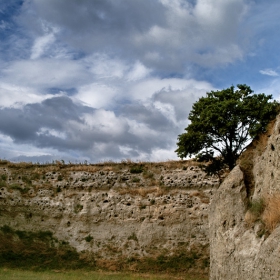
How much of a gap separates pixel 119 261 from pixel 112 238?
2.11 m

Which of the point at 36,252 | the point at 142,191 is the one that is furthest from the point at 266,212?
the point at 36,252

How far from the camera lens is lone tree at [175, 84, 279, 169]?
2320 cm

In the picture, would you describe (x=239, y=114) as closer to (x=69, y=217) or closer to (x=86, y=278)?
(x=86, y=278)

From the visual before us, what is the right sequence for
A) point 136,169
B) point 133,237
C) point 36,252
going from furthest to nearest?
1. point 136,169
2. point 133,237
3. point 36,252

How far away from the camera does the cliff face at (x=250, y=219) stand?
11.7m

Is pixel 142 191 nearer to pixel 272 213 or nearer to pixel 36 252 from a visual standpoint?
pixel 36 252

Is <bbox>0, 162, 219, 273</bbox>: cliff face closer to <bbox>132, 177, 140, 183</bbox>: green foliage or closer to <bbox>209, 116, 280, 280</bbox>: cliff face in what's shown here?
<bbox>132, 177, 140, 183</bbox>: green foliage

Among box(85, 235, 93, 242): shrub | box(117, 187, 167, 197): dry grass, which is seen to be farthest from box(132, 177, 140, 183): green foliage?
box(85, 235, 93, 242): shrub

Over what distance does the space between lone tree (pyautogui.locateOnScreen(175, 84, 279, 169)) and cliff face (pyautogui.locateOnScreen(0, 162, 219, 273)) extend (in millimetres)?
7763

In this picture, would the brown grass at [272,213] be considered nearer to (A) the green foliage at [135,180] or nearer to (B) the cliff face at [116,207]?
(B) the cliff face at [116,207]

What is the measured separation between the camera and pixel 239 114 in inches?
931

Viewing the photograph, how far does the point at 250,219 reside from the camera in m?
14.2

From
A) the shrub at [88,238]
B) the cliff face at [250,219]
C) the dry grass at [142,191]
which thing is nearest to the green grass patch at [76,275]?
the shrub at [88,238]

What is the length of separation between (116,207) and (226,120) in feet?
46.0
